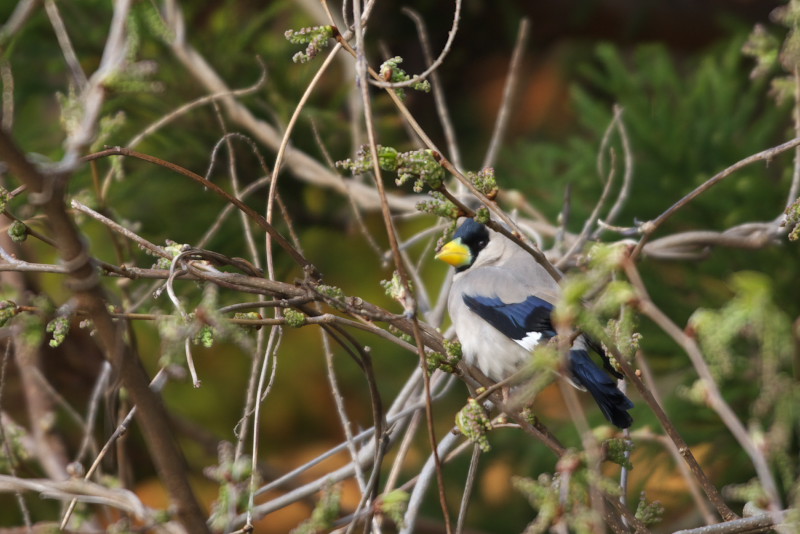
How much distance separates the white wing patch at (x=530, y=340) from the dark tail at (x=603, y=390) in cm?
17

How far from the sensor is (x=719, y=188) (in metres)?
2.33

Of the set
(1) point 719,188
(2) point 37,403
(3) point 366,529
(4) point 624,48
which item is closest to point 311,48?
(3) point 366,529

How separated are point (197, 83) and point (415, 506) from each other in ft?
5.21

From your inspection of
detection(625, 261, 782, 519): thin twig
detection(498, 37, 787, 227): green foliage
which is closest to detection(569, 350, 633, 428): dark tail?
detection(625, 261, 782, 519): thin twig

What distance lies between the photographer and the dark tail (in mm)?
1508

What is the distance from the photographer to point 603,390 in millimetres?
1535

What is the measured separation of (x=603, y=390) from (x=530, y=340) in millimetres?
281

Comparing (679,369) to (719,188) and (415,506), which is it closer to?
(719,188)

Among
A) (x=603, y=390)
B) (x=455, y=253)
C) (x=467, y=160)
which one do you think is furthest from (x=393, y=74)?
(x=467, y=160)

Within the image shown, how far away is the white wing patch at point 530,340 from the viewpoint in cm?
179

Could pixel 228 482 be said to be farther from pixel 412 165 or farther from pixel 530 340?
pixel 530 340

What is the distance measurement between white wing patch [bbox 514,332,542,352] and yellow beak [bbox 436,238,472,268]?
316 millimetres

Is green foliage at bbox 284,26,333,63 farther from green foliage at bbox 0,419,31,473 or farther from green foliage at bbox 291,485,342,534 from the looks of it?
green foliage at bbox 0,419,31,473

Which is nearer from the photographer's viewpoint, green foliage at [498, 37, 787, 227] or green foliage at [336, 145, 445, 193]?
green foliage at [336, 145, 445, 193]
